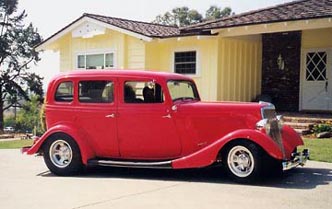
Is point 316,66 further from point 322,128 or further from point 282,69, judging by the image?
point 322,128

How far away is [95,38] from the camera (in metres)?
20.0

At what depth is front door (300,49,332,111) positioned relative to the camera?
16578 mm

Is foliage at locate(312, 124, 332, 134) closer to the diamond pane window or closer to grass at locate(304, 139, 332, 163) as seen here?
grass at locate(304, 139, 332, 163)

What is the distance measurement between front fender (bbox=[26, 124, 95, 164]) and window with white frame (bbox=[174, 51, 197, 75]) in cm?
983

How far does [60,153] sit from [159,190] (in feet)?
8.07

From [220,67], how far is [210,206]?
11.6m

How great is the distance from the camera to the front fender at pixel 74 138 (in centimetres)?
801

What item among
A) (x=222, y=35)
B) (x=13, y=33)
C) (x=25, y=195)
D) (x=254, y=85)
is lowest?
(x=25, y=195)

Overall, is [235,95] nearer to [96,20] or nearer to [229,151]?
[96,20]

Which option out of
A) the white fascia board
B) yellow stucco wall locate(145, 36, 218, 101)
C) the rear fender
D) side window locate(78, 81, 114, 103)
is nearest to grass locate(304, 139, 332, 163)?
the rear fender

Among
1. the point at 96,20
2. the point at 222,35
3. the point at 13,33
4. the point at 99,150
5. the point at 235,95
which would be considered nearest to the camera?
the point at 99,150

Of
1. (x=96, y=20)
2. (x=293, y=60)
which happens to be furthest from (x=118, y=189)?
A: (x=96, y=20)

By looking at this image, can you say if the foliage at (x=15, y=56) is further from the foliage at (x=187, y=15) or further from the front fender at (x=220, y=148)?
the front fender at (x=220, y=148)

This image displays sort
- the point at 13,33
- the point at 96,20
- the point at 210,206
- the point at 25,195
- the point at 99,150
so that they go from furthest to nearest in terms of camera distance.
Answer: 1. the point at 13,33
2. the point at 96,20
3. the point at 99,150
4. the point at 25,195
5. the point at 210,206
